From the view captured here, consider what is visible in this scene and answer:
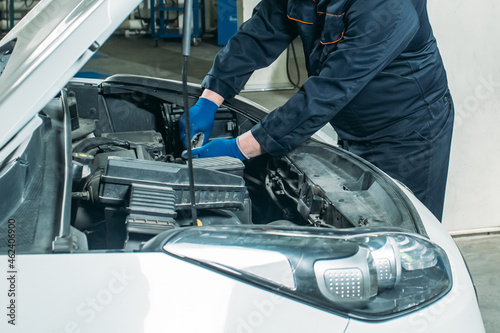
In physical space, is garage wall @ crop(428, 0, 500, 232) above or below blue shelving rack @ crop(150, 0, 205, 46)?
above

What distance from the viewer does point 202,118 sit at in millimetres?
2080

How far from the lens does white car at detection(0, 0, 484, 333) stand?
38.5 inches

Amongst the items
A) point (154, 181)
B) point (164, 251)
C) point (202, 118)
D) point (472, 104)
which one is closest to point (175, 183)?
point (154, 181)

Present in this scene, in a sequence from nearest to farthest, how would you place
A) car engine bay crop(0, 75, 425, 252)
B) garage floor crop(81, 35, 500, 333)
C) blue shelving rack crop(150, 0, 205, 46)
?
car engine bay crop(0, 75, 425, 252), garage floor crop(81, 35, 500, 333), blue shelving rack crop(150, 0, 205, 46)

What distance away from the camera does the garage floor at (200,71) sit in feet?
8.24

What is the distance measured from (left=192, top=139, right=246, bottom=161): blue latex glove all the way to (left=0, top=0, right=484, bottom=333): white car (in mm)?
353

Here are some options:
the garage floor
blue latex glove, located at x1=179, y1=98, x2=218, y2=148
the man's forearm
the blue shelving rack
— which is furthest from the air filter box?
the blue shelving rack

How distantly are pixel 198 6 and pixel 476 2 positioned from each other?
6.14 metres

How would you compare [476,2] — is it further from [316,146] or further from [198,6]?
[198,6]

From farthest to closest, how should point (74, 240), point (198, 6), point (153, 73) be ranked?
point (198, 6)
point (153, 73)
point (74, 240)

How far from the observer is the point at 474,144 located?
2.78 metres

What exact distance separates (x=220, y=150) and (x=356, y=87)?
0.49 metres

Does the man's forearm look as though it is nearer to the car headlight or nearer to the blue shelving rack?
the car headlight

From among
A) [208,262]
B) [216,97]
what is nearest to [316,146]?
[216,97]
